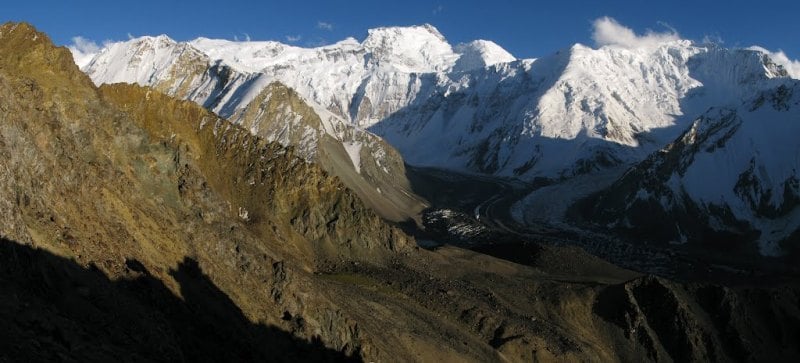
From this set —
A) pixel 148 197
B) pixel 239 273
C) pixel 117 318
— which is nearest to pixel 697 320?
pixel 239 273

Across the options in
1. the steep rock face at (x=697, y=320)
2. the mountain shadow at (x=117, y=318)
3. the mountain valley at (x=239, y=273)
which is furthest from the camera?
the steep rock face at (x=697, y=320)

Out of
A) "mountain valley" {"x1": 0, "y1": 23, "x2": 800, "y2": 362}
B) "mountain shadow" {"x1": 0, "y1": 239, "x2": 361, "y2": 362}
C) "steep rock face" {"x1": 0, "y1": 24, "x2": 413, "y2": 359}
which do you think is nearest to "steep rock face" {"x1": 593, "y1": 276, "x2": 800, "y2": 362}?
"mountain valley" {"x1": 0, "y1": 23, "x2": 800, "y2": 362}

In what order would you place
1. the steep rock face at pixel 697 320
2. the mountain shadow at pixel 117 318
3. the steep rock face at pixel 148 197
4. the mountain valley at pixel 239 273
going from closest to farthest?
the mountain shadow at pixel 117 318
the mountain valley at pixel 239 273
the steep rock face at pixel 148 197
the steep rock face at pixel 697 320

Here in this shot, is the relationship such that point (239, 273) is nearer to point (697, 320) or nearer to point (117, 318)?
point (117, 318)

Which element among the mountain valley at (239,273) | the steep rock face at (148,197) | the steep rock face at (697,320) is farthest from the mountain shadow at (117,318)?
the steep rock face at (697,320)

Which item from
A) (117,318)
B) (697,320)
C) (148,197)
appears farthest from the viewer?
(697,320)

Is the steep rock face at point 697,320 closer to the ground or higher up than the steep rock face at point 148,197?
closer to the ground

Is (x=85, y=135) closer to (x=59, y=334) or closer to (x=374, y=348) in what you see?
(x=374, y=348)

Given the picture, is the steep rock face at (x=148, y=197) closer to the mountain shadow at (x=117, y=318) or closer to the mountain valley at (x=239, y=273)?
the mountain valley at (x=239, y=273)
